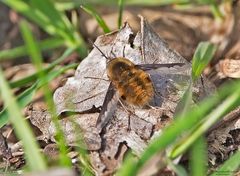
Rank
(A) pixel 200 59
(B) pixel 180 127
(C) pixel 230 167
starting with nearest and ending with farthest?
(B) pixel 180 127, (C) pixel 230 167, (A) pixel 200 59

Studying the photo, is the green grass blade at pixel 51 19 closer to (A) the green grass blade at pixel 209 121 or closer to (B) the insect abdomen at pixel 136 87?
(B) the insect abdomen at pixel 136 87

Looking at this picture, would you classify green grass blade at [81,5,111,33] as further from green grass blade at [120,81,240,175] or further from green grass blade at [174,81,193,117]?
green grass blade at [120,81,240,175]

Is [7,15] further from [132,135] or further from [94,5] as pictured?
[132,135]

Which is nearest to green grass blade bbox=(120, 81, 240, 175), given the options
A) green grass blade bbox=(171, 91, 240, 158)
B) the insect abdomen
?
green grass blade bbox=(171, 91, 240, 158)

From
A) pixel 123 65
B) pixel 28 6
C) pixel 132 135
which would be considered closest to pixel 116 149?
pixel 132 135

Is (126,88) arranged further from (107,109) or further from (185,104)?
(185,104)

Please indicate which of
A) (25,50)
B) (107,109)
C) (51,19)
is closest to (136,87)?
(107,109)
